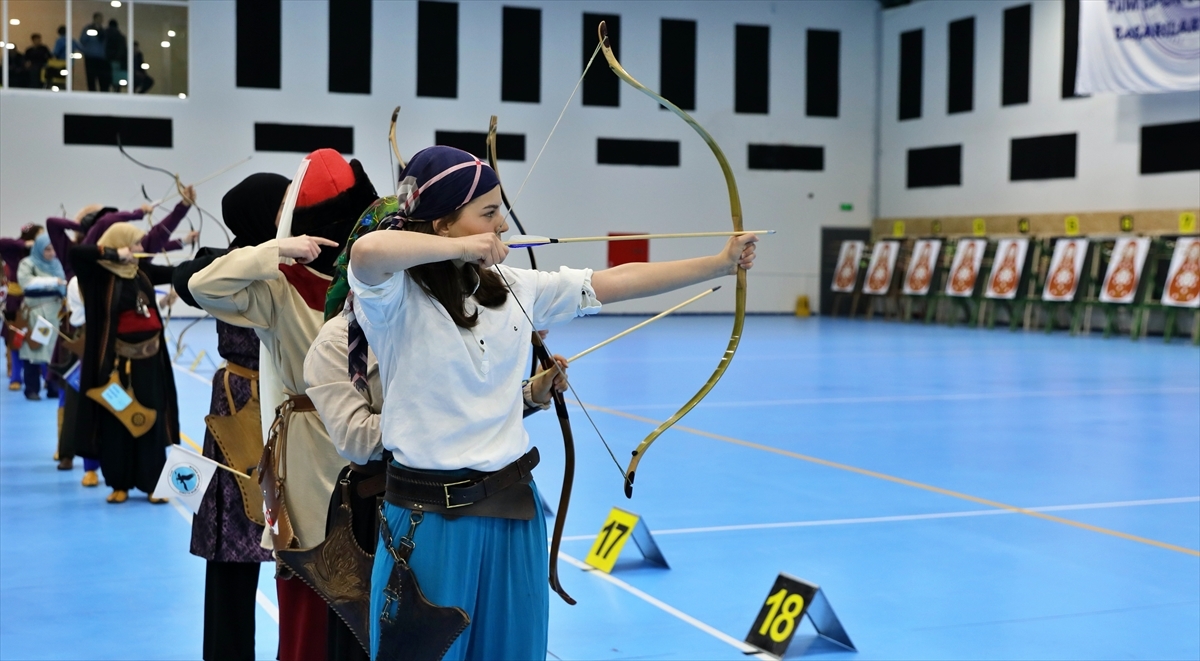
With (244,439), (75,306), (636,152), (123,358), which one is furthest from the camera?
(636,152)

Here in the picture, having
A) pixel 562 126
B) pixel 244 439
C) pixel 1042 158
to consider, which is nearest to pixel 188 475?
pixel 244 439

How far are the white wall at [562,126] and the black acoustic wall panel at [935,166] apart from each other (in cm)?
112

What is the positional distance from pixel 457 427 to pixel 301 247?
75 centimetres

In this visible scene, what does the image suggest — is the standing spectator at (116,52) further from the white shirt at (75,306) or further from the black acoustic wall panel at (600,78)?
the white shirt at (75,306)

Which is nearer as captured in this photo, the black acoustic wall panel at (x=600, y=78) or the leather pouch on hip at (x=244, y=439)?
the leather pouch on hip at (x=244, y=439)

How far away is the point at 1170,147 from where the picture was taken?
53.5 feet

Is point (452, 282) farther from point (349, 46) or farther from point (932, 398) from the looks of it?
point (349, 46)

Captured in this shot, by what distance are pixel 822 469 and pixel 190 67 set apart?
1477 centimetres

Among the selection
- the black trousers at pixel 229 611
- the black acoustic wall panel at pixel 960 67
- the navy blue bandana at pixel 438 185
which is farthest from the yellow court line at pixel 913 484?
the black acoustic wall panel at pixel 960 67

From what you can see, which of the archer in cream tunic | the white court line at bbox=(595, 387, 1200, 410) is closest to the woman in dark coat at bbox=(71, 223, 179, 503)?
the archer in cream tunic

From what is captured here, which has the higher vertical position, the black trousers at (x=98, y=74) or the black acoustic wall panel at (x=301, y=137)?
the black trousers at (x=98, y=74)

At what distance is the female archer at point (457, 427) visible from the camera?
1.92m

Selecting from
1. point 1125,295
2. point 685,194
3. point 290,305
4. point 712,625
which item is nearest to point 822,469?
point 712,625

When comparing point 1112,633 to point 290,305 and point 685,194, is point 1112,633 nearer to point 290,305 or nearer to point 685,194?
point 290,305
